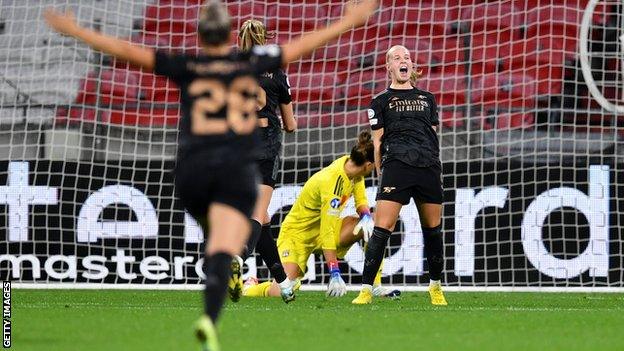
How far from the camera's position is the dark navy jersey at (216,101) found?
525 centimetres

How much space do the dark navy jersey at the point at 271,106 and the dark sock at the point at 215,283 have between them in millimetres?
4001

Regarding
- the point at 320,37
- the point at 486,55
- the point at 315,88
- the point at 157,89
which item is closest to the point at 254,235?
the point at 320,37

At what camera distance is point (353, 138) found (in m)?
12.9

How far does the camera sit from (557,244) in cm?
1145

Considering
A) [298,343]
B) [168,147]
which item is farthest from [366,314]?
[168,147]

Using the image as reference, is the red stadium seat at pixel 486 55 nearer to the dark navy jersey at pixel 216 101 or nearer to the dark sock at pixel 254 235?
the dark sock at pixel 254 235

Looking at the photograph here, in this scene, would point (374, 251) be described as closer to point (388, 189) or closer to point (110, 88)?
point (388, 189)

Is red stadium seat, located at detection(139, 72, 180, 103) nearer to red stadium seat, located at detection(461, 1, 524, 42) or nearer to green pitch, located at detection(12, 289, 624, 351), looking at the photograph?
red stadium seat, located at detection(461, 1, 524, 42)

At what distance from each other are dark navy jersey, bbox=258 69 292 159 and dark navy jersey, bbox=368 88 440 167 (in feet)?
2.16

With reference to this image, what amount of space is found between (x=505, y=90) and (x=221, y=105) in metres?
8.30

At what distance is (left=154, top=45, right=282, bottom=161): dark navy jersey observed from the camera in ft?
17.2

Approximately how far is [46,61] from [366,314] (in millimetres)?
6578

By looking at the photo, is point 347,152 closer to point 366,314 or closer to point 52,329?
point 366,314

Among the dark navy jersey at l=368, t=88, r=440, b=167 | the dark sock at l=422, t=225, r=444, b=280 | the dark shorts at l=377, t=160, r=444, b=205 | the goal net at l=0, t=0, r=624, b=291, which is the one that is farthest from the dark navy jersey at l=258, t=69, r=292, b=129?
the goal net at l=0, t=0, r=624, b=291
